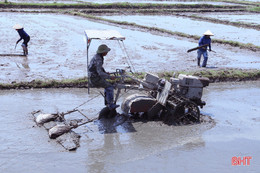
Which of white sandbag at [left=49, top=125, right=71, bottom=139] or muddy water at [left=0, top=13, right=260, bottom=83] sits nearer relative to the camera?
white sandbag at [left=49, top=125, right=71, bottom=139]

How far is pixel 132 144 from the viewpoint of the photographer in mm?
6074

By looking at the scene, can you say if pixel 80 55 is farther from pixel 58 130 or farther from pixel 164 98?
pixel 58 130

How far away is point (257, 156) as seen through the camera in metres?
5.74

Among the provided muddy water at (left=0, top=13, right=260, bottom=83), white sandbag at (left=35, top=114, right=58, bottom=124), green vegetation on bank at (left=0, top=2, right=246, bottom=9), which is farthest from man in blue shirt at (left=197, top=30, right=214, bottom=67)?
green vegetation on bank at (left=0, top=2, right=246, bottom=9)

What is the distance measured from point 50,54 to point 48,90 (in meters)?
4.14

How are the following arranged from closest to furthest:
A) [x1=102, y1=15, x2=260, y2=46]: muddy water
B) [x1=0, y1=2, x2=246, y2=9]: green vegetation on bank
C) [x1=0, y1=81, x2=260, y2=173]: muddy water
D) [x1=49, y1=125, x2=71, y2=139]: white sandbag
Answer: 1. [x1=0, y1=81, x2=260, y2=173]: muddy water
2. [x1=49, y1=125, x2=71, y2=139]: white sandbag
3. [x1=102, y1=15, x2=260, y2=46]: muddy water
4. [x1=0, y1=2, x2=246, y2=9]: green vegetation on bank

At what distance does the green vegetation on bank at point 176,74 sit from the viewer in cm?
915

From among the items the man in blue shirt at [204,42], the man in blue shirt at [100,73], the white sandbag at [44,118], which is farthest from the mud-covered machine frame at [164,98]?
the man in blue shirt at [204,42]

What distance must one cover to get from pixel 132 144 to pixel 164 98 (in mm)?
1325

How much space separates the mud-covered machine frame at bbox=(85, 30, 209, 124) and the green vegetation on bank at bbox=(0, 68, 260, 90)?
176 centimetres

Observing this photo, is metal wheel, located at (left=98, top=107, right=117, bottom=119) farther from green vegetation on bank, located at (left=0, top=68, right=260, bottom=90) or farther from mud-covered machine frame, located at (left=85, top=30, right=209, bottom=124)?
green vegetation on bank, located at (left=0, top=68, right=260, bottom=90)

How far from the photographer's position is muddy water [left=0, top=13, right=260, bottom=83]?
10.7m

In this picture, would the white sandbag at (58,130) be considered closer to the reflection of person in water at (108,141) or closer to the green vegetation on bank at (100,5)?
the reflection of person in water at (108,141)

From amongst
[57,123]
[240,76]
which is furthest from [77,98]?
[240,76]
